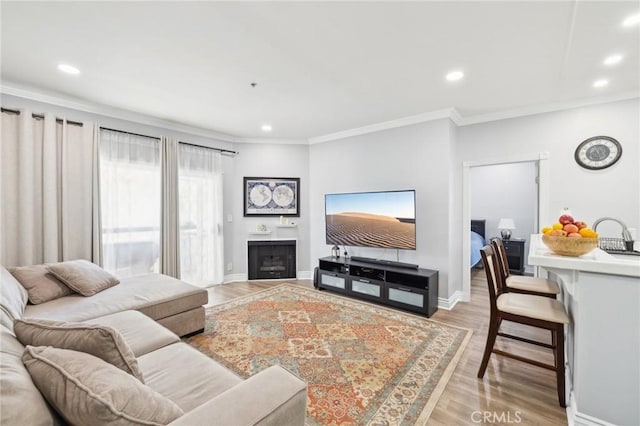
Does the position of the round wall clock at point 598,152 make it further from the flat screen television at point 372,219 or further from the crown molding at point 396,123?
the flat screen television at point 372,219

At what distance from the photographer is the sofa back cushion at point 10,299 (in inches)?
61.1

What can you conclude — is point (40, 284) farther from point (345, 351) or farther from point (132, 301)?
point (345, 351)

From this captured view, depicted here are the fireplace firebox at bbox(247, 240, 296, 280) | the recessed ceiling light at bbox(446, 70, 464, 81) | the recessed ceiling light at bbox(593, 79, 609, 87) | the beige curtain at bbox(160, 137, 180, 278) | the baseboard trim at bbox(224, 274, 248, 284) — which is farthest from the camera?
the fireplace firebox at bbox(247, 240, 296, 280)

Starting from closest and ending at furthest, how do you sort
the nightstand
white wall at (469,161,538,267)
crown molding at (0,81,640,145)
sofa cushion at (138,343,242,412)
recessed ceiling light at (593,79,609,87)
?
sofa cushion at (138,343,242,412) → recessed ceiling light at (593,79,609,87) → crown molding at (0,81,640,145) → the nightstand → white wall at (469,161,538,267)

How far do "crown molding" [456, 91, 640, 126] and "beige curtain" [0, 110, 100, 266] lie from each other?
16.2 ft

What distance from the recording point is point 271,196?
5105 mm

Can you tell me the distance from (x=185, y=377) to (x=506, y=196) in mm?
6658

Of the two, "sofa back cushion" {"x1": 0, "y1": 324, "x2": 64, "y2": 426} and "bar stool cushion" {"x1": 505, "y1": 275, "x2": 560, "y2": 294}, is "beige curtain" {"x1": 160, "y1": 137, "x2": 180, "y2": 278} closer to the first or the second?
"sofa back cushion" {"x1": 0, "y1": 324, "x2": 64, "y2": 426}

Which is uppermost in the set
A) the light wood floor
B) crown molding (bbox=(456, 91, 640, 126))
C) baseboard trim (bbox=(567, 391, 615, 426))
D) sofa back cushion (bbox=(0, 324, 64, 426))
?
crown molding (bbox=(456, 91, 640, 126))

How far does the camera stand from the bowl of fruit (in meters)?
1.59

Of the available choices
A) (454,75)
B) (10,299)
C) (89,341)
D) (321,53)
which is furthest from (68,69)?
(454,75)

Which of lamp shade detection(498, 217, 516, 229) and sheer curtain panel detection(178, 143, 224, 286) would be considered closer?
sheer curtain panel detection(178, 143, 224, 286)

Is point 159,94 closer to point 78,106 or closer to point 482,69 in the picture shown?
point 78,106

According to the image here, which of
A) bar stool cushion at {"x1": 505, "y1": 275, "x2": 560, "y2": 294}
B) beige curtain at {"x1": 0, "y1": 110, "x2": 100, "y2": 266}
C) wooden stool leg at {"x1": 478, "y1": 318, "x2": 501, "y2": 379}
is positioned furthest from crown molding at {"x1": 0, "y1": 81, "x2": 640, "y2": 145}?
wooden stool leg at {"x1": 478, "y1": 318, "x2": 501, "y2": 379}
